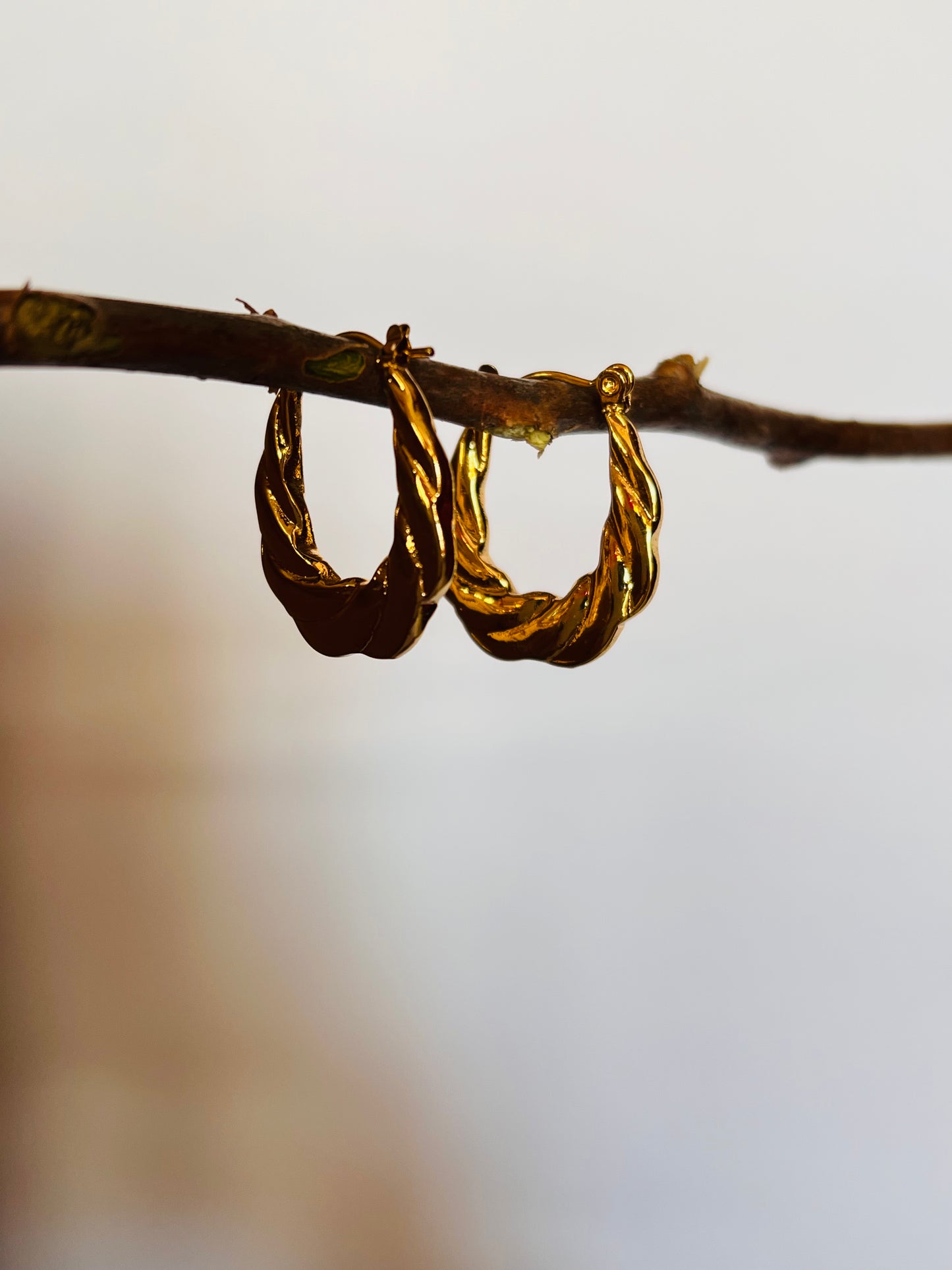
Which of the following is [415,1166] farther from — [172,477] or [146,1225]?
[172,477]

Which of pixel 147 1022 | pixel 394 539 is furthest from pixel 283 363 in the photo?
pixel 147 1022

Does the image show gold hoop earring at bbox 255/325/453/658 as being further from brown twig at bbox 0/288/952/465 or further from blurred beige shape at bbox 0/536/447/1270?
blurred beige shape at bbox 0/536/447/1270

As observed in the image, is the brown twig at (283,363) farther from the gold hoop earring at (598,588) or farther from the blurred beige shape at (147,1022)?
the blurred beige shape at (147,1022)

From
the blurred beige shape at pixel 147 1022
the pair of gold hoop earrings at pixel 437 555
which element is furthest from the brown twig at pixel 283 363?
the blurred beige shape at pixel 147 1022

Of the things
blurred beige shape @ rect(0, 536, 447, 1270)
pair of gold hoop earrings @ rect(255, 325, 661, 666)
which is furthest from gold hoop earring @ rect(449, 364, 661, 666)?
blurred beige shape @ rect(0, 536, 447, 1270)

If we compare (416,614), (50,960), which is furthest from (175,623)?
(416,614)

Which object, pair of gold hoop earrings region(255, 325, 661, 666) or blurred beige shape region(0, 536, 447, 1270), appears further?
blurred beige shape region(0, 536, 447, 1270)

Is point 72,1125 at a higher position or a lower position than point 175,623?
lower
